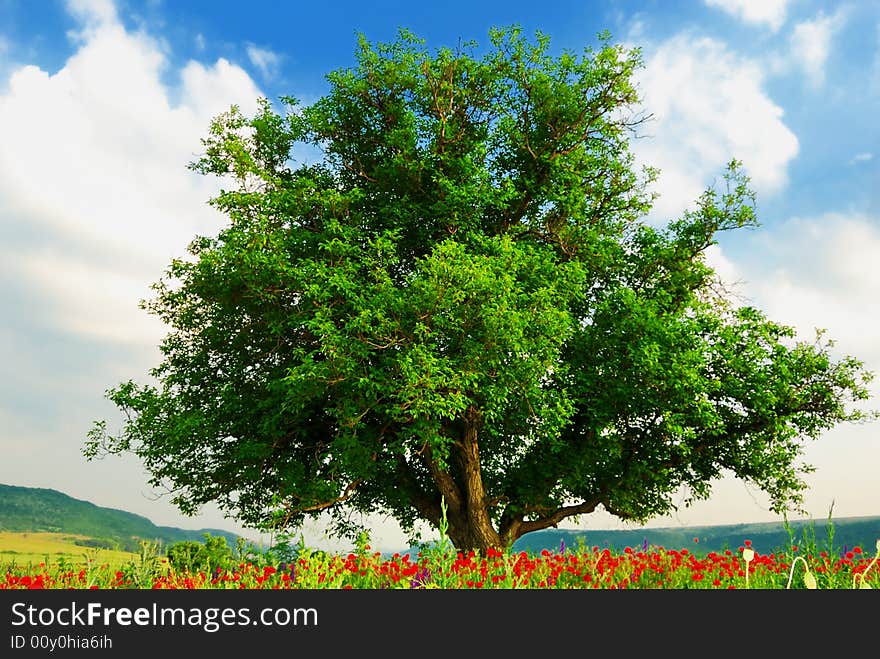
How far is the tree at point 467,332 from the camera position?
664 inches

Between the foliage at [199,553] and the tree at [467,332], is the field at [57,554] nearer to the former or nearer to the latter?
the foliage at [199,553]

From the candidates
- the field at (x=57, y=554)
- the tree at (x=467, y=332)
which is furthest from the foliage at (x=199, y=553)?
the tree at (x=467, y=332)

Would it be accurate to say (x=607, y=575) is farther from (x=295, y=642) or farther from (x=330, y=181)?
(x=330, y=181)

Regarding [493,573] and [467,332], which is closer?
[493,573]

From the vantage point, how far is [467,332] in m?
16.5

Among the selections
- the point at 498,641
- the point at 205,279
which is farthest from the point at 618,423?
the point at 498,641

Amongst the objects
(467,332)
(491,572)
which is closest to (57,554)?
(491,572)

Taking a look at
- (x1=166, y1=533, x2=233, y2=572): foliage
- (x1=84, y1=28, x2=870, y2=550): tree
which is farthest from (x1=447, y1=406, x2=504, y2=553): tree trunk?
(x1=166, y1=533, x2=233, y2=572): foliage

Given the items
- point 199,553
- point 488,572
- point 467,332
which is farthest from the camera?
point 467,332

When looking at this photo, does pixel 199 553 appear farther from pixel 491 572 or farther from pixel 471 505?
pixel 471 505

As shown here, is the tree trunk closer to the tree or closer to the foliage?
the tree

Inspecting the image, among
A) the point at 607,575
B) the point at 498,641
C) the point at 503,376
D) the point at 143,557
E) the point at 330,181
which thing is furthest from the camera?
the point at 330,181

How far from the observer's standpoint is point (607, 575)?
7574mm

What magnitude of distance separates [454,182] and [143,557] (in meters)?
13.9
